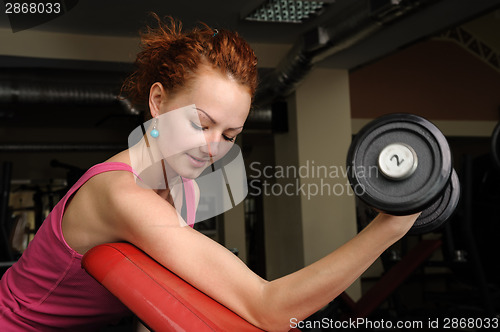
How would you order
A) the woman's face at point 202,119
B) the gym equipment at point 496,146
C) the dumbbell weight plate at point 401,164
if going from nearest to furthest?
1. the dumbbell weight plate at point 401,164
2. the woman's face at point 202,119
3. the gym equipment at point 496,146

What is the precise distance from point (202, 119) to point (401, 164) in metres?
0.31

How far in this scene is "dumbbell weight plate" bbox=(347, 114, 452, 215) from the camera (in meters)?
0.65

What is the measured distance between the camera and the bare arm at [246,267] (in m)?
0.68

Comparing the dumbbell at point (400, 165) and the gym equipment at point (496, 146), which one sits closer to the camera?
the dumbbell at point (400, 165)

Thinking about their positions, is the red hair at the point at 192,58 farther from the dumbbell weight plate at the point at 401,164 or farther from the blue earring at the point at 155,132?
the dumbbell weight plate at the point at 401,164

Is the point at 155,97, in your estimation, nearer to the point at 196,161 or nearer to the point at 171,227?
the point at 196,161

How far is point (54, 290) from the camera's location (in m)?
0.87

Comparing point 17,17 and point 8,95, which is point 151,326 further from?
point 8,95

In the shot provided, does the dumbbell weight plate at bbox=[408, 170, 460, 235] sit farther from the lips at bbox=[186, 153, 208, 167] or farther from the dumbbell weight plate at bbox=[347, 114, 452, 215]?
the lips at bbox=[186, 153, 208, 167]

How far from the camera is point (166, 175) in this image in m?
0.94

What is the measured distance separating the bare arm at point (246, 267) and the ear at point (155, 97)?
0.20m

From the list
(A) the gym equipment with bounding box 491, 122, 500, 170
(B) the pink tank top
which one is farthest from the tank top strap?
(A) the gym equipment with bounding box 491, 122, 500, 170

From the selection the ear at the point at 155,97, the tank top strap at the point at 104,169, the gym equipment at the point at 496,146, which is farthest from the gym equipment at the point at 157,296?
the gym equipment at the point at 496,146

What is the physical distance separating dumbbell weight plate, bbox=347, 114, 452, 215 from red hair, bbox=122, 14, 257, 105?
0.80 feet
